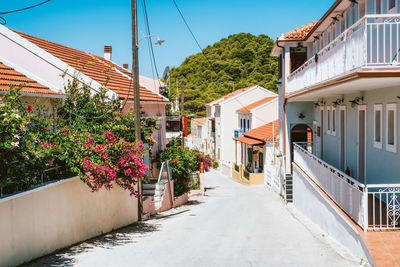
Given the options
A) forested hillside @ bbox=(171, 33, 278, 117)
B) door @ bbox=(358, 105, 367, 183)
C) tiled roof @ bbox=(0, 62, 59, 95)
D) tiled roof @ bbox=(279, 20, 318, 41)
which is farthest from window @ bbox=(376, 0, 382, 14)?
forested hillside @ bbox=(171, 33, 278, 117)

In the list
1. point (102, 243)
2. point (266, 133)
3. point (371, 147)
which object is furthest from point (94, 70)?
point (266, 133)

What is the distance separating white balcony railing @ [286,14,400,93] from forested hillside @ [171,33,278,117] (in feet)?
167

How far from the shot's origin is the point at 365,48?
27.7ft

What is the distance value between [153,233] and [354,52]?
771cm

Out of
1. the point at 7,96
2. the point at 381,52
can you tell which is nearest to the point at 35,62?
the point at 7,96

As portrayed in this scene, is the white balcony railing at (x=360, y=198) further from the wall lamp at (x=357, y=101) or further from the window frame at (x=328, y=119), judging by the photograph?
the window frame at (x=328, y=119)

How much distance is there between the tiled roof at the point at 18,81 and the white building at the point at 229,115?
33.4 metres

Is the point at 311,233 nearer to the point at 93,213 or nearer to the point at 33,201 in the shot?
the point at 93,213

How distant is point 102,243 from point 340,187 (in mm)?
6206

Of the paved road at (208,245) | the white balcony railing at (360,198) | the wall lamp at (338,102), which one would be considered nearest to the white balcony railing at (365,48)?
the white balcony railing at (360,198)

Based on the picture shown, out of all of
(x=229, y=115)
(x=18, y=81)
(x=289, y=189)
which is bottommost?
(x=289, y=189)

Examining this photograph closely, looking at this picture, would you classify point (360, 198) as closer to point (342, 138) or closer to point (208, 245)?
point (208, 245)

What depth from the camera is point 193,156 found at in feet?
75.4

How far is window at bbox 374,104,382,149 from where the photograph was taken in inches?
461
